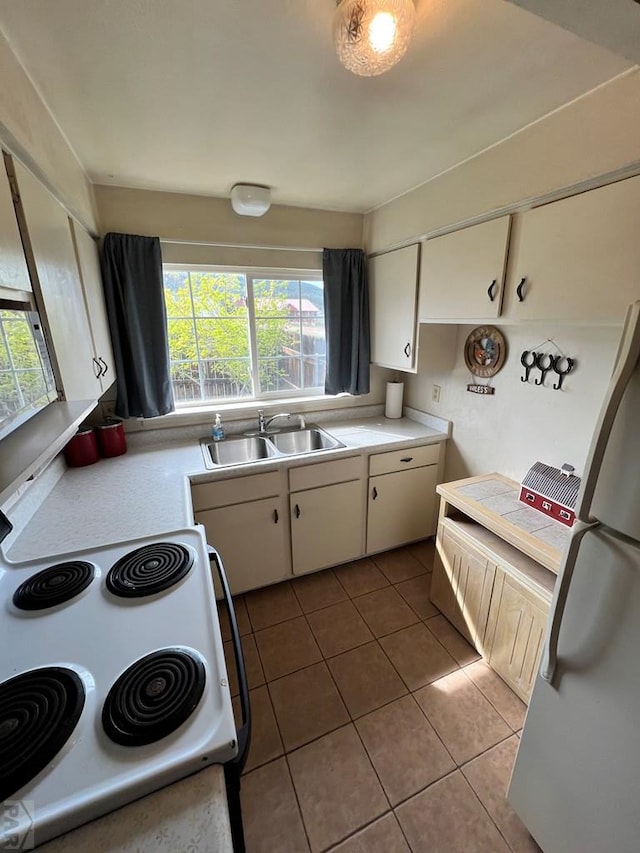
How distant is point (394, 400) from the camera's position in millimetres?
2658

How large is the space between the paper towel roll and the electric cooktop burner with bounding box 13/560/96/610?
2118 mm

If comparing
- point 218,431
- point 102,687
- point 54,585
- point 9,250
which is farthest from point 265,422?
point 102,687

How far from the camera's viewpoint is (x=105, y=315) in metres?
1.92

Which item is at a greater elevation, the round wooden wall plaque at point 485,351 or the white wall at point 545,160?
the white wall at point 545,160

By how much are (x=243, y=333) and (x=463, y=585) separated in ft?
6.75

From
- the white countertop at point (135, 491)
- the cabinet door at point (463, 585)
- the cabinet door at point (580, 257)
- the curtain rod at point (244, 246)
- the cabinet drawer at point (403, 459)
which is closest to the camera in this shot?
the cabinet door at point (580, 257)

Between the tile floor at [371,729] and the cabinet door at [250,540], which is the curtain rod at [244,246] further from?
the tile floor at [371,729]

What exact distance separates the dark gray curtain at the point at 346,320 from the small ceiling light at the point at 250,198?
0.53 m

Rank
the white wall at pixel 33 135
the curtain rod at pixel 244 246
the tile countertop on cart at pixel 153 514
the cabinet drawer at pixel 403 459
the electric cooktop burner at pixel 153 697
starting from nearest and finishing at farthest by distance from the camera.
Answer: the tile countertop on cart at pixel 153 514 → the electric cooktop burner at pixel 153 697 → the white wall at pixel 33 135 → the curtain rod at pixel 244 246 → the cabinet drawer at pixel 403 459

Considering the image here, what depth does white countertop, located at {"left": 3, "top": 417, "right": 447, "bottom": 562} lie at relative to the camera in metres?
1.28

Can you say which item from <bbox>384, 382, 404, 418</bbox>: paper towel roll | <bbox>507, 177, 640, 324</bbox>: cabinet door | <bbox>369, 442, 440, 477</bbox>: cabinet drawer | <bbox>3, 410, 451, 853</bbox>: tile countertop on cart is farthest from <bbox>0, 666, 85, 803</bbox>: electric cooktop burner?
<bbox>384, 382, 404, 418</bbox>: paper towel roll

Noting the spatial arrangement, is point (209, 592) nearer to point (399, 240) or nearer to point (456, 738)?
point (456, 738)

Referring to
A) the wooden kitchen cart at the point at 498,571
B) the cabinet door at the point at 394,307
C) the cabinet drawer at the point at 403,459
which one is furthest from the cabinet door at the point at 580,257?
the cabinet drawer at the point at 403,459

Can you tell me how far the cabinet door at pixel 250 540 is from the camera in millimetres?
1900
